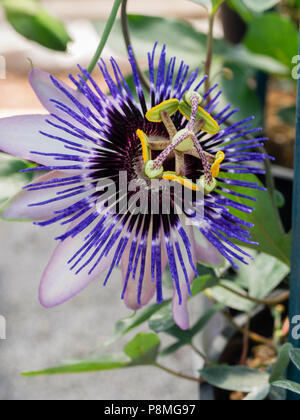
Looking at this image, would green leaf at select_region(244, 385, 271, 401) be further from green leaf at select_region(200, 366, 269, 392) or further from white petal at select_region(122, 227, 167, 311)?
white petal at select_region(122, 227, 167, 311)

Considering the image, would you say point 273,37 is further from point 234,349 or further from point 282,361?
point 282,361

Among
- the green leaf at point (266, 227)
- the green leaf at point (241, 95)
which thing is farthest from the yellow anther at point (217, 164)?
the green leaf at point (241, 95)

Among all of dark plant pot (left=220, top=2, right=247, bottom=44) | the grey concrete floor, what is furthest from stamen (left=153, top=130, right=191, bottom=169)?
dark plant pot (left=220, top=2, right=247, bottom=44)

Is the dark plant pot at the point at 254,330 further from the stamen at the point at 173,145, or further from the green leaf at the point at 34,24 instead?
the green leaf at the point at 34,24

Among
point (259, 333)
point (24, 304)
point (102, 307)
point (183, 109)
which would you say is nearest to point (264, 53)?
point (259, 333)

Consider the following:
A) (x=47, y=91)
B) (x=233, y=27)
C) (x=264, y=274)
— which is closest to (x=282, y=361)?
(x=264, y=274)

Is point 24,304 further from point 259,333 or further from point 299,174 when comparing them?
point 299,174
